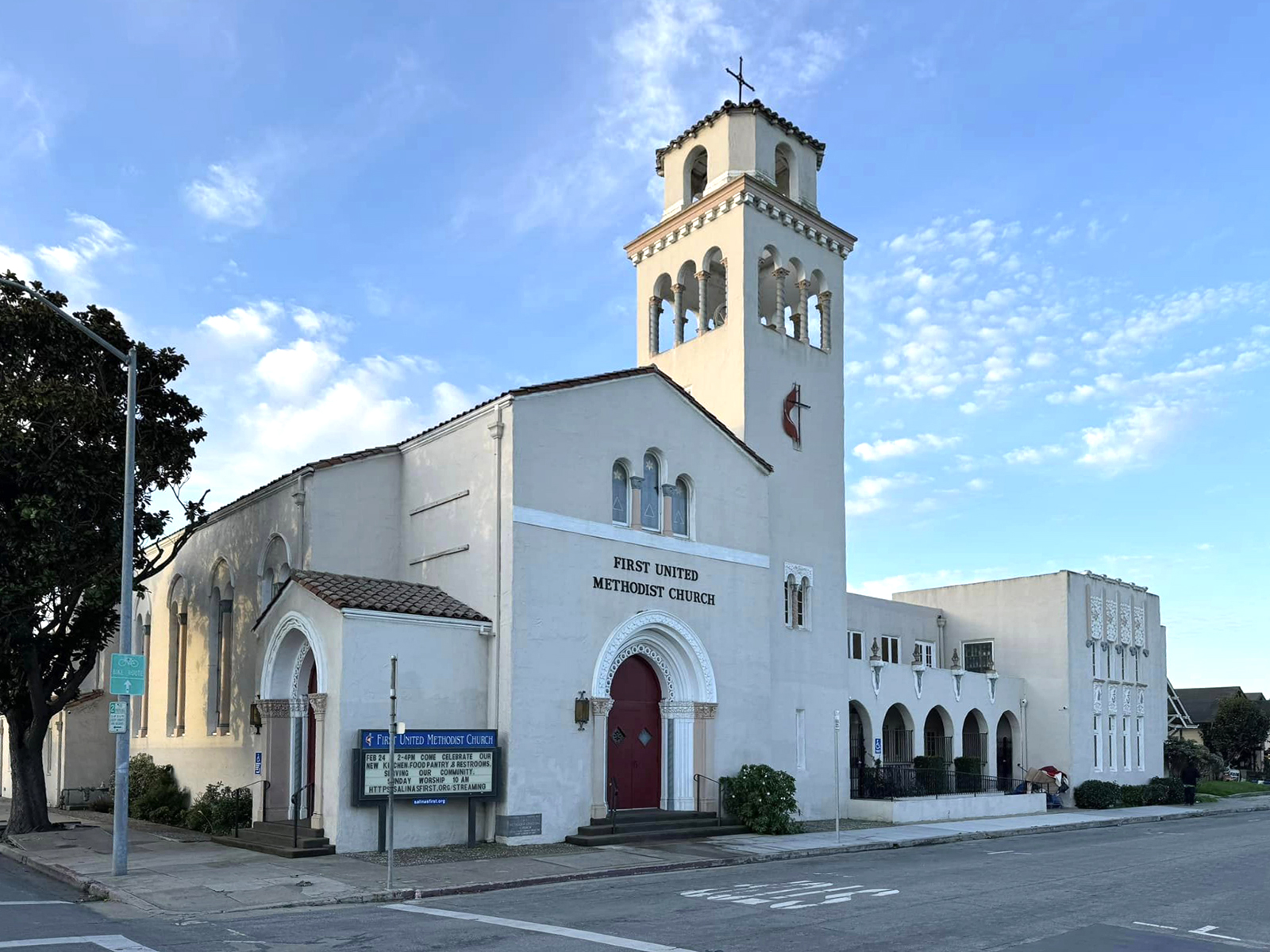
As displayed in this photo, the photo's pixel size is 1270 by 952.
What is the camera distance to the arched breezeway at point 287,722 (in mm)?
22016

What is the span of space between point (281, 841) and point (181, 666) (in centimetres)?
1198

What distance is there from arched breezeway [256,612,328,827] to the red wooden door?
6014 millimetres

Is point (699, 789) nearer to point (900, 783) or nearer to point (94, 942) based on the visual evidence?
point (900, 783)

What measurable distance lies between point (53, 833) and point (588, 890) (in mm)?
13074

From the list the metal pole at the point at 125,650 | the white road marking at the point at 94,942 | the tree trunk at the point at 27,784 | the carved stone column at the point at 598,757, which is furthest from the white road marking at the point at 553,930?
the tree trunk at the point at 27,784

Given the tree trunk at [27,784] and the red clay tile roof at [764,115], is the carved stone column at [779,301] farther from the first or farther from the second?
the tree trunk at [27,784]

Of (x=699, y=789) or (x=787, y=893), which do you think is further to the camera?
(x=699, y=789)

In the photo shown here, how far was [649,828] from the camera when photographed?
892 inches

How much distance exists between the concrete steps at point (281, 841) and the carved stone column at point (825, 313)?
18287mm

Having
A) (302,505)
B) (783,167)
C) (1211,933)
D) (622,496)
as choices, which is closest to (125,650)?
(302,505)

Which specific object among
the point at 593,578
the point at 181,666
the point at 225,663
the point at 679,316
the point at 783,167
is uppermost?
the point at 783,167

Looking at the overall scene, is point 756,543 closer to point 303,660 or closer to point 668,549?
point 668,549

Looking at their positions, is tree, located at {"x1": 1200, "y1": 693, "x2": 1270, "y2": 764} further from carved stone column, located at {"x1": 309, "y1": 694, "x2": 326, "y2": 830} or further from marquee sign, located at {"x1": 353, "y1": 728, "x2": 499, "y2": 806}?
carved stone column, located at {"x1": 309, "y1": 694, "x2": 326, "y2": 830}

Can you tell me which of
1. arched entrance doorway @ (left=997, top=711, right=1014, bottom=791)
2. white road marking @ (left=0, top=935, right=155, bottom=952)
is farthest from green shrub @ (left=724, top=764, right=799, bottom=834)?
arched entrance doorway @ (left=997, top=711, right=1014, bottom=791)
